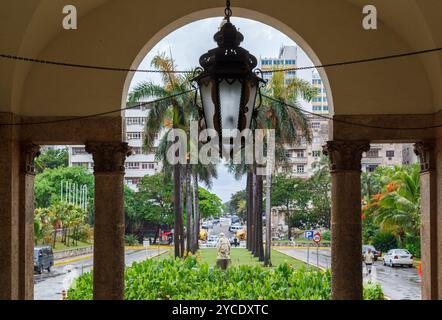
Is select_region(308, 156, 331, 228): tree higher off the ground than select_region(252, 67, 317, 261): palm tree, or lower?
lower

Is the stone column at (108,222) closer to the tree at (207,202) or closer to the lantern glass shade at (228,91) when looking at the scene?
the lantern glass shade at (228,91)

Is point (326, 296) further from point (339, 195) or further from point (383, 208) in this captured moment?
point (383, 208)

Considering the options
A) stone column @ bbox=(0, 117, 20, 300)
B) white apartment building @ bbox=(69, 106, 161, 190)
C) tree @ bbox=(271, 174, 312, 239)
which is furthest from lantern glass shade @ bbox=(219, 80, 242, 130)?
white apartment building @ bbox=(69, 106, 161, 190)

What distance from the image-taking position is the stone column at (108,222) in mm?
10500

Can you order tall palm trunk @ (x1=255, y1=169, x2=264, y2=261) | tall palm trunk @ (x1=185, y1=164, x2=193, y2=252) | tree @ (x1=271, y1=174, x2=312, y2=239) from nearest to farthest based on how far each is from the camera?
tall palm trunk @ (x1=255, y1=169, x2=264, y2=261) → tall palm trunk @ (x1=185, y1=164, x2=193, y2=252) → tree @ (x1=271, y1=174, x2=312, y2=239)

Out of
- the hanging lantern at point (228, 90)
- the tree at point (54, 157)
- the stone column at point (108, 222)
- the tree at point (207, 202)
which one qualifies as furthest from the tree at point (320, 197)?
the hanging lantern at point (228, 90)

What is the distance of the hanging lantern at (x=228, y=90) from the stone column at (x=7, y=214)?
6101 mm

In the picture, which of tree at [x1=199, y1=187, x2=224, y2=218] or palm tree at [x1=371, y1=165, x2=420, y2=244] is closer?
palm tree at [x1=371, y1=165, x2=420, y2=244]

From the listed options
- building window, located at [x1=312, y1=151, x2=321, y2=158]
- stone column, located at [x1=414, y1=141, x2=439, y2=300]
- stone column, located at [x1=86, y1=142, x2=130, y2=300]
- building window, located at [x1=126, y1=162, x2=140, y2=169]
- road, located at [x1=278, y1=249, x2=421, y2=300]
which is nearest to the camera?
stone column, located at [x1=86, y1=142, x2=130, y2=300]

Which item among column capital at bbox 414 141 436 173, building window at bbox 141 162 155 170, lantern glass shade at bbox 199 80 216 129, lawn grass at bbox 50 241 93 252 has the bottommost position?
lawn grass at bbox 50 241 93 252

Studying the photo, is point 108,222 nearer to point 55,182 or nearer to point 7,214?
point 7,214

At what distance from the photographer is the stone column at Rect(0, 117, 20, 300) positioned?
10.1 metres

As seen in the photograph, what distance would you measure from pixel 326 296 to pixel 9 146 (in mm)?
8310

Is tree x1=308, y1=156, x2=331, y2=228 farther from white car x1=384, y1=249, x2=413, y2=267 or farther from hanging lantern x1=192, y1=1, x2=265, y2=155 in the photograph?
hanging lantern x1=192, y1=1, x2=265, y2=155
